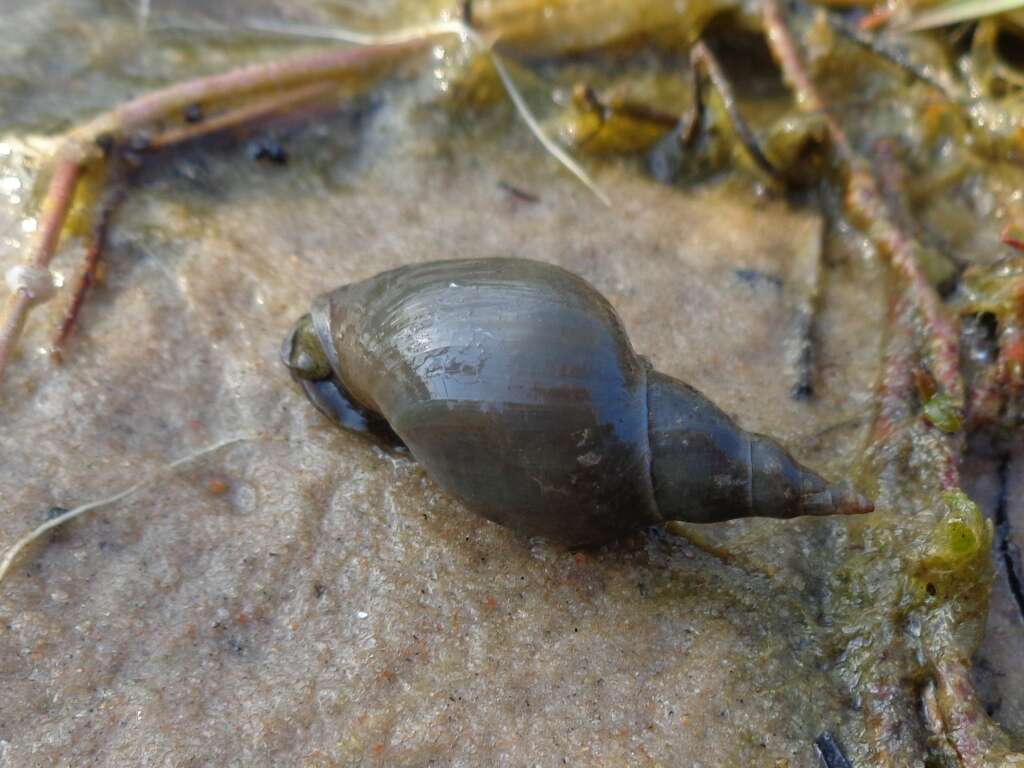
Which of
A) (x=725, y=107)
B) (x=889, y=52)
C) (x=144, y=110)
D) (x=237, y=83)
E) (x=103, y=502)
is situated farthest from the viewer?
(x=889, y=52)

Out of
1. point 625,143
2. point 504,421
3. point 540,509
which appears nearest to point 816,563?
point 540,509

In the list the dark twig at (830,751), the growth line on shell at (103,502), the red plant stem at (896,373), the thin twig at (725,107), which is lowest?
the dark twig at (830,751)

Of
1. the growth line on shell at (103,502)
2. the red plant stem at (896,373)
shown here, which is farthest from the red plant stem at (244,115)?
the red plant stem at (896,373)

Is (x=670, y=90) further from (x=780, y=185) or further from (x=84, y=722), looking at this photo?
(x=84, y=722)

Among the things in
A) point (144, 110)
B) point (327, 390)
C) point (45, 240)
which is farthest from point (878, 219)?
point (45, 240)

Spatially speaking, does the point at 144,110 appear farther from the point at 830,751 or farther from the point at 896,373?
the point at 830,751

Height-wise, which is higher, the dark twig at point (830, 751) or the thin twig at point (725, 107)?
the thin twig at point (725, 107)

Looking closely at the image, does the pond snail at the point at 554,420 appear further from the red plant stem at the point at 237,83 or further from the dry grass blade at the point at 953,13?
the dry grass blade at the point at 953,13
